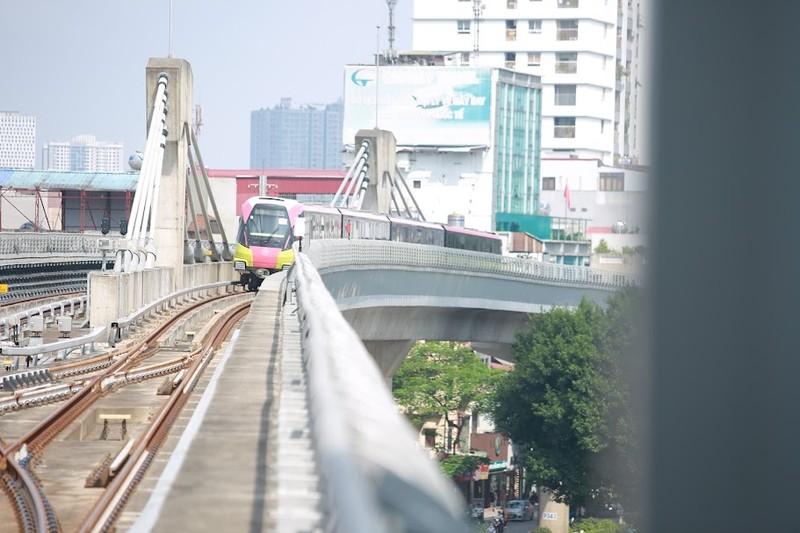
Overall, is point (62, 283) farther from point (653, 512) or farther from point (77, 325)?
point (653, 512)

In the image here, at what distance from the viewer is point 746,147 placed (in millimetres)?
1728

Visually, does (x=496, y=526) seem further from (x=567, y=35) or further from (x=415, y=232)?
(x=567, y=35)

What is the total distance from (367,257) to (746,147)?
1526 inches

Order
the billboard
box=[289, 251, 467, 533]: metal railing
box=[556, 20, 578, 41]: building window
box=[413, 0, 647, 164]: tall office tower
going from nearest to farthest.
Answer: box=[289, 251, 467, 533]: metal railing
the billboard
box=[413, 0, 647, 164]: tall office tower
box=[556, 20, 578, 41]: building window

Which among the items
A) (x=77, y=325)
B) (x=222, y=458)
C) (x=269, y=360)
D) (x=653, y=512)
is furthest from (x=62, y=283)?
(x=653, y=512)

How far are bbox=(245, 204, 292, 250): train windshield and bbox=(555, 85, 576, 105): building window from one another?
83.5 meters

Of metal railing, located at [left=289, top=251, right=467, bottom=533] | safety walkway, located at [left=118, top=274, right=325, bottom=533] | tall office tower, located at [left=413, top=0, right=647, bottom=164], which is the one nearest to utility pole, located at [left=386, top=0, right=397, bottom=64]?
tall office tower, located at [left=413, top=0, right=647, bottom=164]

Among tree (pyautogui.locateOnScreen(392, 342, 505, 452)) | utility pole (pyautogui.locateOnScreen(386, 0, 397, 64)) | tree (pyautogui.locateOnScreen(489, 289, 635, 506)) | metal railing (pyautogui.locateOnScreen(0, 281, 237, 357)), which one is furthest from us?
utility pole (pyautogui.locateOnScreen(386, 0, 397, 64))

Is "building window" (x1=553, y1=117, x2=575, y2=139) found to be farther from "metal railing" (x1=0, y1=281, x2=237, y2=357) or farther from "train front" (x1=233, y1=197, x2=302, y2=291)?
"metal railing" (x1=0, y1=281, x2=237, y2=357)

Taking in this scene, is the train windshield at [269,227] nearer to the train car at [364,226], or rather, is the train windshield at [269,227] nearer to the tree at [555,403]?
the train car at [364,226]

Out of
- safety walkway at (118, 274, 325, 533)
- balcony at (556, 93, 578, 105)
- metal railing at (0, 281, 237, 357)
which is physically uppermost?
balcony at (556, 93, 578, 105)

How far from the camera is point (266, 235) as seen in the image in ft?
140

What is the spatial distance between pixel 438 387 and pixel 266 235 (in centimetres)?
2320

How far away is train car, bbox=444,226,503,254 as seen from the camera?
5781 cm
